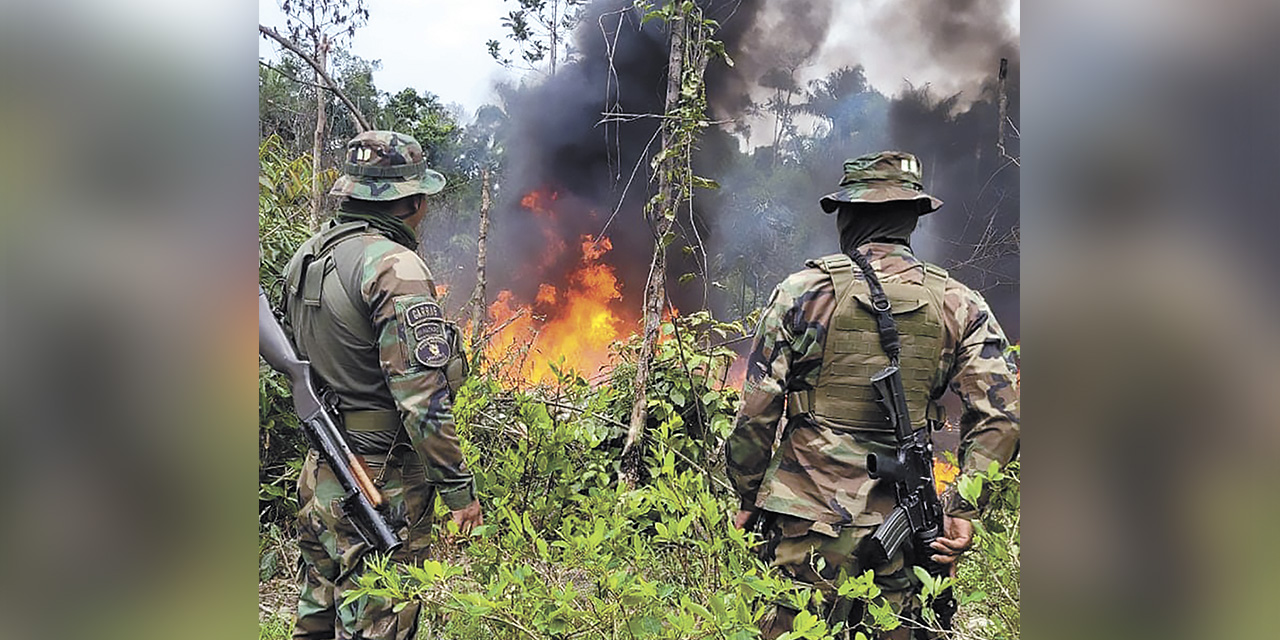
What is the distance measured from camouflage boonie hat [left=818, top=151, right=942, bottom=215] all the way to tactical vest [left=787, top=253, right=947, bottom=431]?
205 mm

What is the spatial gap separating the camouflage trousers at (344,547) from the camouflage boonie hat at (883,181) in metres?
1.64

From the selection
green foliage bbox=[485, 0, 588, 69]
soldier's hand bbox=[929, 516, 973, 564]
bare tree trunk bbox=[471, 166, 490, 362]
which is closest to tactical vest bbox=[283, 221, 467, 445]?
soldier's hand bbox=[929, 516, 973, 564]

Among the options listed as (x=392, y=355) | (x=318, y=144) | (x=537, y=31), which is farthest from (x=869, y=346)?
(x=318, y=144)

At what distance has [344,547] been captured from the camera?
8.84 feet

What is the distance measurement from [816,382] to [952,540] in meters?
0.62

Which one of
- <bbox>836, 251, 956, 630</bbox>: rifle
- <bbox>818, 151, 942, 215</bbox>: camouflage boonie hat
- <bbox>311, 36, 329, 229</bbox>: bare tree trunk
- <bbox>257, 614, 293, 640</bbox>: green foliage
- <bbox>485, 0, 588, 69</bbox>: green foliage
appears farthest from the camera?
<bbox>485, 0, 588, 69</bbox>: green foliage

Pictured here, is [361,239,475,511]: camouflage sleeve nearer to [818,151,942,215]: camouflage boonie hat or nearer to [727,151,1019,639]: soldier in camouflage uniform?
[727,151,1019,639]: soldier in camouflage uniform

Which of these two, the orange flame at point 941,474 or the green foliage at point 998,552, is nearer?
the green foliage at point 998,552

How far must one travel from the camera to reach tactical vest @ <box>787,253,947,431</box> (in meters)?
2.53

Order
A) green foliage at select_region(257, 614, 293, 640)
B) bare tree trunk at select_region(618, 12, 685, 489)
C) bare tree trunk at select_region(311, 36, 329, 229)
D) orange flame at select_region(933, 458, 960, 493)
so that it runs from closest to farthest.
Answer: green foliage at select_region(257, 614, 293, 640) < bare tree trunk at select_region(618, 12, 685, 489) < orange flame at select_region(933, 458, 960, 493) < bare tree trunk at select_region(311, 36, 329, 229)

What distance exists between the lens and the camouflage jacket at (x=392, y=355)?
254 cm

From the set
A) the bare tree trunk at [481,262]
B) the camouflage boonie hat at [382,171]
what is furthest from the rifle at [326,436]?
the bare tree trunk at [481,262]

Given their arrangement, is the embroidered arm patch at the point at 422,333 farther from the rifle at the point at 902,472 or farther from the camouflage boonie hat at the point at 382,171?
the rifle at the point at 902,472
